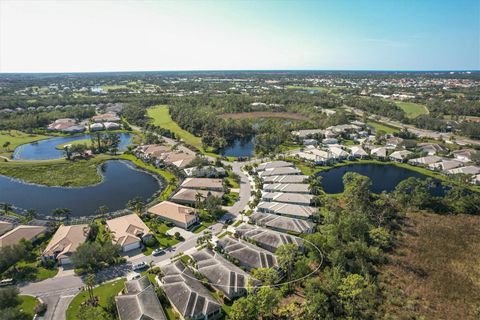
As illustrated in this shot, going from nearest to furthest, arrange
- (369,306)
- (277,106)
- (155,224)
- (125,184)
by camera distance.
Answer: (369,306), (155,224), (125,184), (277,106)

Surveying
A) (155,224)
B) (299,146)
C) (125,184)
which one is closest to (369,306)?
(155,224)

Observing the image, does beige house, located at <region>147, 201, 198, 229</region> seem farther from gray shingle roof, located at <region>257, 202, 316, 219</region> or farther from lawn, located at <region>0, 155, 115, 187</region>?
lawn, located at <region>0, 155, 115, 187</region>

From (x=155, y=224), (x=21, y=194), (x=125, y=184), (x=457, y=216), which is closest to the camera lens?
(x=155, y=224)

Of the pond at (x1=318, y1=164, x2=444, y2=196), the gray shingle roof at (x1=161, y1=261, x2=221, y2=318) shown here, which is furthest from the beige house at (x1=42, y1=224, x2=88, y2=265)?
the pond at (x1=318, y1=164, x2=444, y2=196)

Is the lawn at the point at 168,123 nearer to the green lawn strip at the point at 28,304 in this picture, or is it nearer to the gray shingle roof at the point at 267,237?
the gray shingle roof at the point at 267,237

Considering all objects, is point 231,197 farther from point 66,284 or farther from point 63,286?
point 63,286

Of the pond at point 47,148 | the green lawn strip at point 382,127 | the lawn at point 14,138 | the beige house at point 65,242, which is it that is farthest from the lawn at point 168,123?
the green lawn strip at point 382,127

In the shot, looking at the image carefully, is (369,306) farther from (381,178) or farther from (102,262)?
(381,178)
